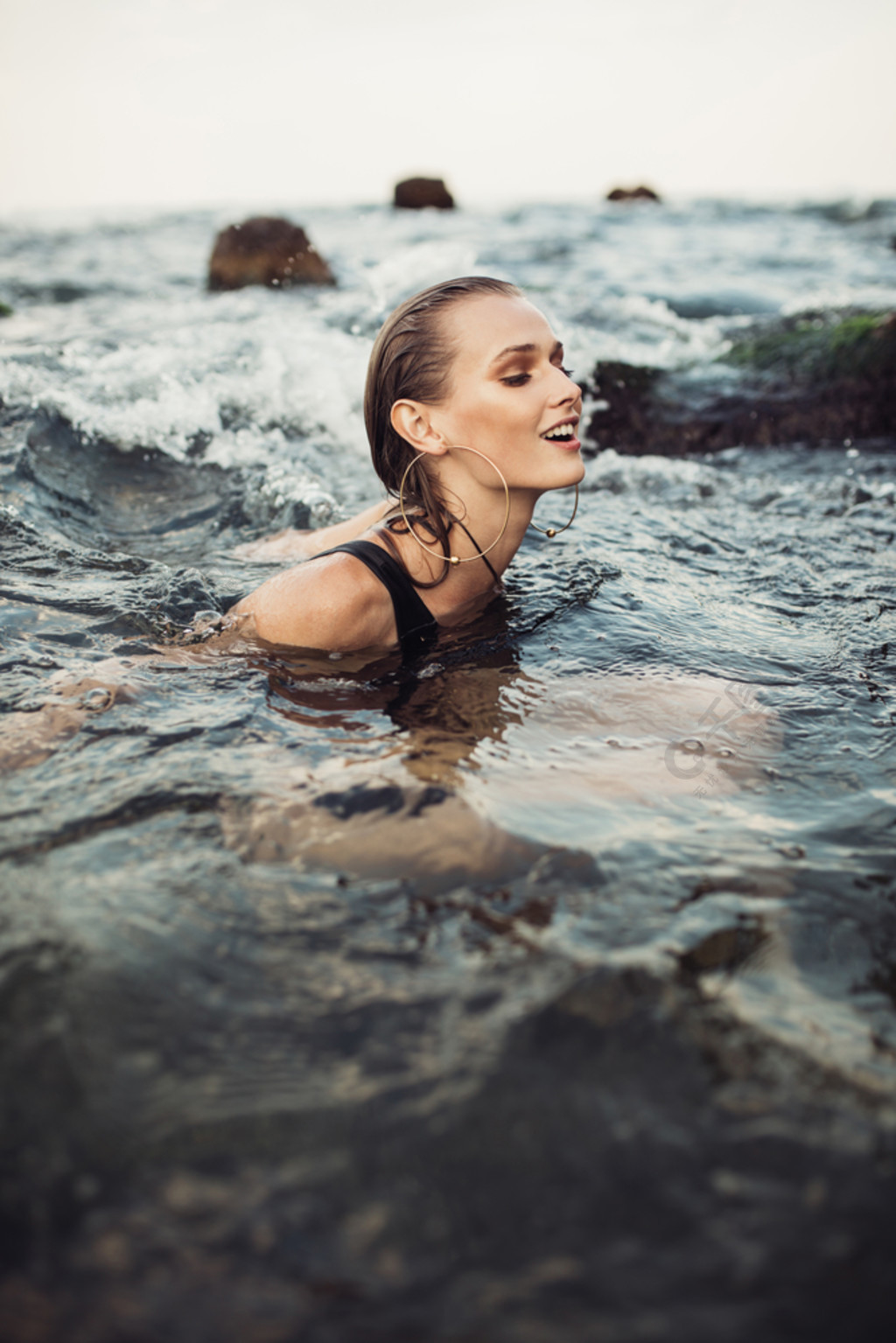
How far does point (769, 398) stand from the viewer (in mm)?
6668

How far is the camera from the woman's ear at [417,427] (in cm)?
310

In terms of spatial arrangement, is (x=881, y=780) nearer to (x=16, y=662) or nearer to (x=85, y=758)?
(x=85, y=758)

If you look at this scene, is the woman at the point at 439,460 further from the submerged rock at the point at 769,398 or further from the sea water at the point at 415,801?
the submerged rock at the point at 769,398

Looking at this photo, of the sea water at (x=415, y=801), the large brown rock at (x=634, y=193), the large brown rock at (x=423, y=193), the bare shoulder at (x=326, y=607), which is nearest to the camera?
the sea water at (x=415, y=801)

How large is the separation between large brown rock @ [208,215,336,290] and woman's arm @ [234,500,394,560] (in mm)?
8918

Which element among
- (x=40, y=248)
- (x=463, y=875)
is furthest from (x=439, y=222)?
(x=463, y=875)

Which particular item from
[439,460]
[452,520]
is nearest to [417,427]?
[439,460]

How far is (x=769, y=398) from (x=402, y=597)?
4739 millimetres

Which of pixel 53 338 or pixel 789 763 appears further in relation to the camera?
pixel 53 338

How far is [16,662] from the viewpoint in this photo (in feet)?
9.54

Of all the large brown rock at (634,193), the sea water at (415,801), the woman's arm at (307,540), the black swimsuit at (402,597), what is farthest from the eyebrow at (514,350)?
the large brown rock at (634,193)

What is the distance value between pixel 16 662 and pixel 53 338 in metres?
6.52

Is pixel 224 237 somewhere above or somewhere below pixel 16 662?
above

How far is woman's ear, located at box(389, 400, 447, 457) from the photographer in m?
3.10
